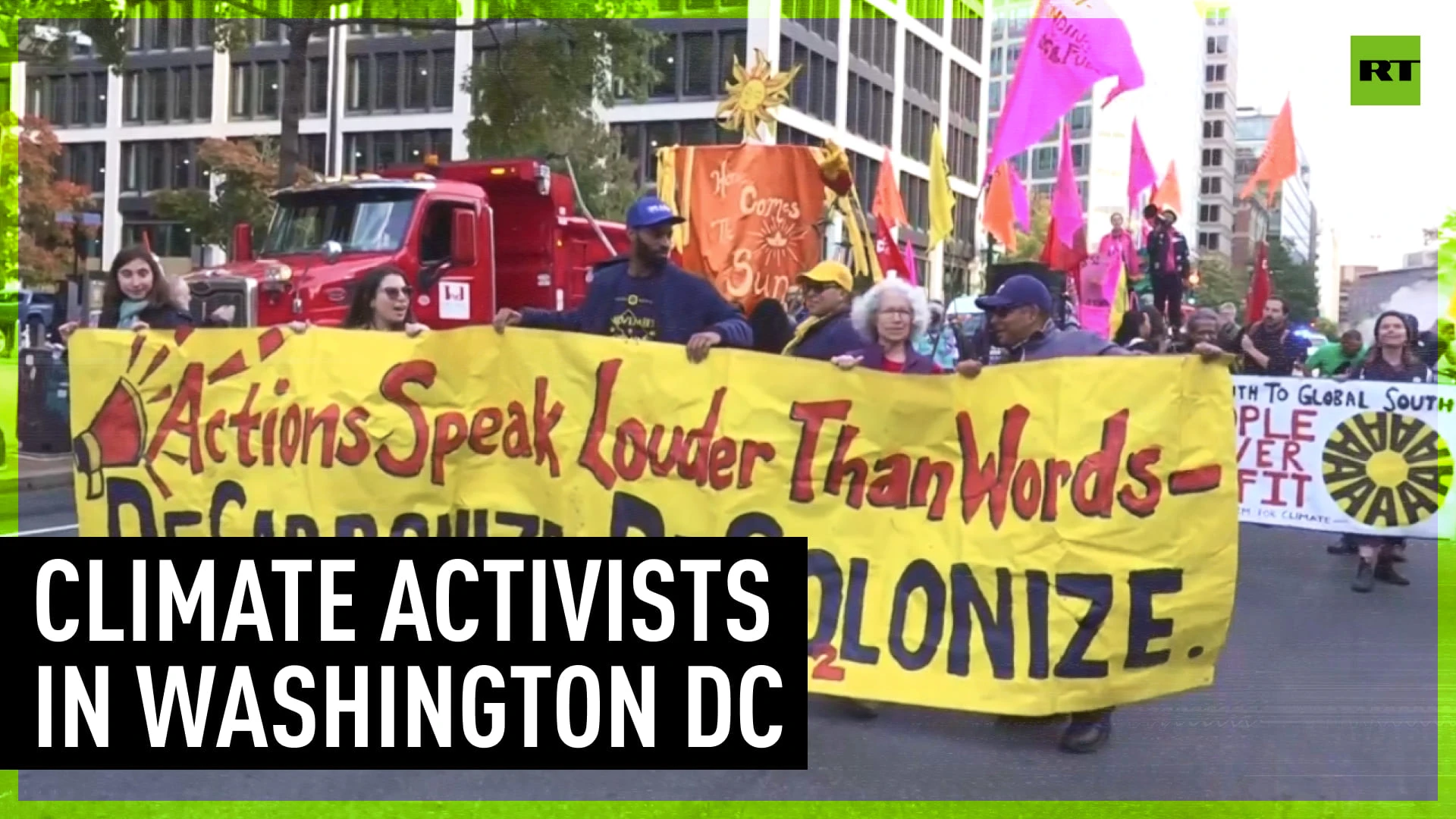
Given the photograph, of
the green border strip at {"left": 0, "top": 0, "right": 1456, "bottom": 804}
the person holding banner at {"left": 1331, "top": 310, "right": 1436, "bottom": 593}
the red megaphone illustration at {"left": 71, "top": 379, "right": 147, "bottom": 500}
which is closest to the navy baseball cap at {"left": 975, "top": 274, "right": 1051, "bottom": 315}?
the green border strip at {"left": 0, "top": 0, "right": 1456, "bottom": 804}

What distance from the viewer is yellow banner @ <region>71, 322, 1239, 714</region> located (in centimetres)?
399

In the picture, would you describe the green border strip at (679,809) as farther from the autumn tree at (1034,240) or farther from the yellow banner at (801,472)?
the autumn tree at (1034,240)

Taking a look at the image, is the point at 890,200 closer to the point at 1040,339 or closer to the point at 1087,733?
the point at 1040,339

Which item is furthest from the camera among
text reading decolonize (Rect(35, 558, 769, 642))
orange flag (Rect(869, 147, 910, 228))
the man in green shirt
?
the man in green shirt

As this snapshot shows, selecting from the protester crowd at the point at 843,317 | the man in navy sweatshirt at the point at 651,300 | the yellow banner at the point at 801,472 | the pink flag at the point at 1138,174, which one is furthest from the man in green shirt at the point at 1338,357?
the man in navy sweatshirt at the point at 651,300

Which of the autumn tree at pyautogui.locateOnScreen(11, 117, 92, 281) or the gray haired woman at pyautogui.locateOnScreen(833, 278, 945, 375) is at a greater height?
the autumn tree at pyautogui.locateOnScreen(11, 117, 92, 281)

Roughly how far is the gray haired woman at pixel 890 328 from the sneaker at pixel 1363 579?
2.53 metres

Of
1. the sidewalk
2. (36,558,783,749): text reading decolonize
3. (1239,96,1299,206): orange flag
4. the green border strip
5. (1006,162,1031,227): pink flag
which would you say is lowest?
the green border strip

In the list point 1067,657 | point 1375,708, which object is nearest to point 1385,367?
point 1375,708

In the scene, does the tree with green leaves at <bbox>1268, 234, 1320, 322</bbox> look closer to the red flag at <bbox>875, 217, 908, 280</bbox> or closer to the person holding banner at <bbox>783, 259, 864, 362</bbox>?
the red flag at <bbox>875, 217, 908, 280</bbox>

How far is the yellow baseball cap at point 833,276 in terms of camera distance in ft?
16.1

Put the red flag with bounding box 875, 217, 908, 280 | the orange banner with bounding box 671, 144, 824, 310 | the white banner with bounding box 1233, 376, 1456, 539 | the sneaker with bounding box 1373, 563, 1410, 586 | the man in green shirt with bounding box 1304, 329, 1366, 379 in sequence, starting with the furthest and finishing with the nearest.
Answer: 1. the white banner with bounding box 1233, 376, 1456, 539
2. the sneaker with bounding box 1373, 563, 1410, 586
3. the man in green shirt with bounding box 1304, 329, 1366, 379
4. the orange banner with bounding box 671, 144, 824, 310
5. the red flag with bounding box 875, 217, 908, 280

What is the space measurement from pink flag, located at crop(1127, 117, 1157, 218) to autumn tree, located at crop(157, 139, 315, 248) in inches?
107

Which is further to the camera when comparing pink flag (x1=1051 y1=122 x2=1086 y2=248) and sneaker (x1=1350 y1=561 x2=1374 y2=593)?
sneaker (x1=1350 y1=561 x2=1374 y2=593)
